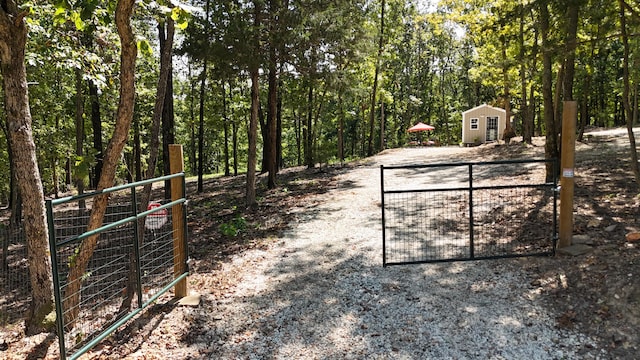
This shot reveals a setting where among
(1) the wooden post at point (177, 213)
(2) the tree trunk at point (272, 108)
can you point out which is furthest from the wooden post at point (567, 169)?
(2) the tree trunk at point (272, 108)

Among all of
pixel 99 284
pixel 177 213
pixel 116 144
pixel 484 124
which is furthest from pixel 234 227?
pixel 484 124

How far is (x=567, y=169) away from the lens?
217 inches

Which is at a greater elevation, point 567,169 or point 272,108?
point 272,108

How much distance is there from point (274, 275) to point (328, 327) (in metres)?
1.73

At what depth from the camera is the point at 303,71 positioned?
36.4 feet

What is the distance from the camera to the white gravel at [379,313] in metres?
3.98

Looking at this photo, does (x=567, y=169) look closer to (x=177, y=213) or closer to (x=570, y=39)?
(x=570, y=39)

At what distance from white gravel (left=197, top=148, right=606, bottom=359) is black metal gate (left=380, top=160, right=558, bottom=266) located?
14.3 inches

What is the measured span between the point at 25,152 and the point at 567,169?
6308 mm

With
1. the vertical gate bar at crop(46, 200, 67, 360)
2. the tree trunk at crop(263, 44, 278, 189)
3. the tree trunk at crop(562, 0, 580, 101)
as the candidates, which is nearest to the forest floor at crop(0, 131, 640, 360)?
the vertical gate bar at crop(46, 200, 67, 360)

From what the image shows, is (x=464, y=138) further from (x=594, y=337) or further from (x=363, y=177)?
(x=594, y=337)

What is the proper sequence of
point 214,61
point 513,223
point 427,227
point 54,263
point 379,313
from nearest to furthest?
point 54,263 → point 379,313 → point 513,223 → point 427,227 → point 214,61

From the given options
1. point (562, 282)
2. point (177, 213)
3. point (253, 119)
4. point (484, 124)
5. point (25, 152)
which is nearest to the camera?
point (25, 152)

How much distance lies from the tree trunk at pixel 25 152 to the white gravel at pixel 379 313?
71.2 inches
